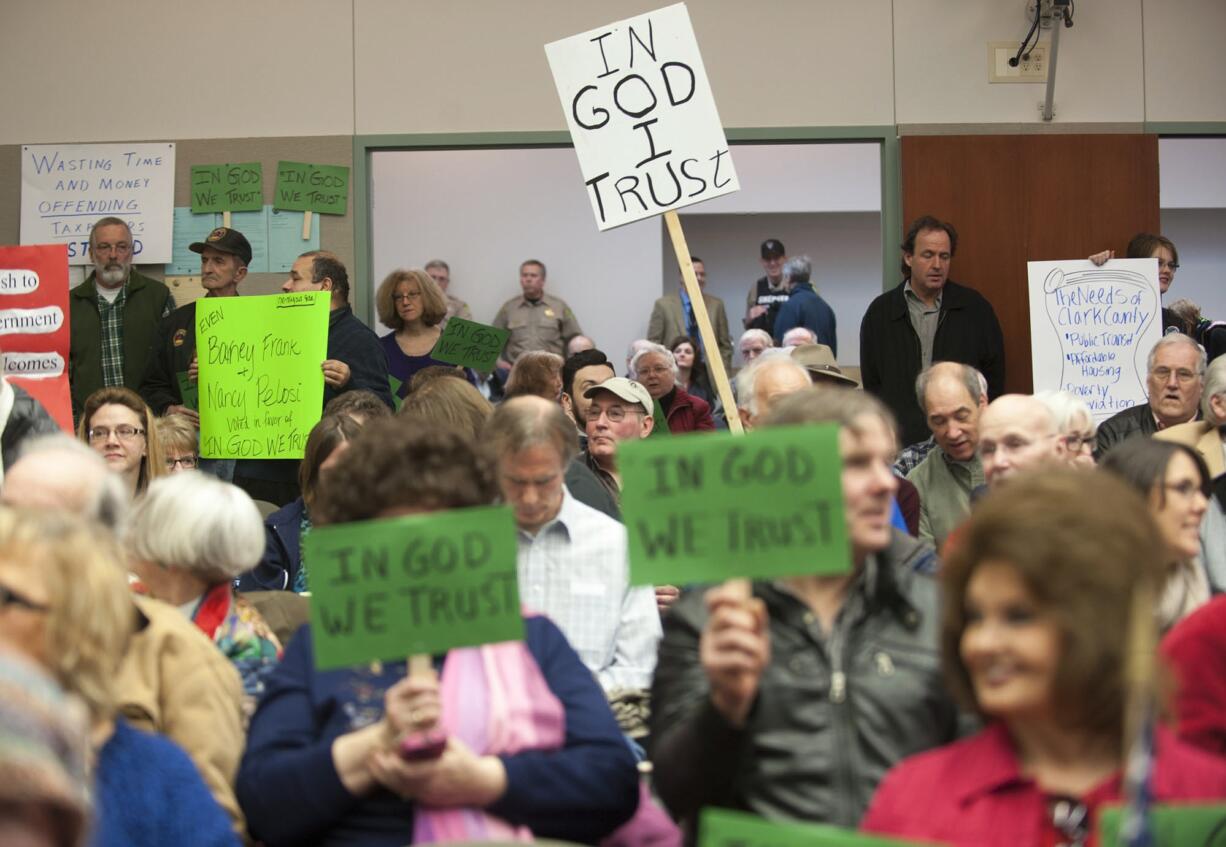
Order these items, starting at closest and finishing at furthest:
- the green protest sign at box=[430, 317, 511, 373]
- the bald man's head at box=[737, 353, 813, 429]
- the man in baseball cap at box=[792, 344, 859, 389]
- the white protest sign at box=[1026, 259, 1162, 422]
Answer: the bald man's head at box=[737, 353, 813, 429]
the man in baseball cap at box=[792, 344, 859, 389]
the green protest sign at box=[430, 317, 511, 373]
the white protest sign at box=[1026, 259, 1162, 422]

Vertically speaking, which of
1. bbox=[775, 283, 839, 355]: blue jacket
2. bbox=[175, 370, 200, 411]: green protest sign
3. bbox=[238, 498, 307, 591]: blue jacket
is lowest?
bbox=[238, 498, 307, 591]: blue jacket

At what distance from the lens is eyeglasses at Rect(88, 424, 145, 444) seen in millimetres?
5395

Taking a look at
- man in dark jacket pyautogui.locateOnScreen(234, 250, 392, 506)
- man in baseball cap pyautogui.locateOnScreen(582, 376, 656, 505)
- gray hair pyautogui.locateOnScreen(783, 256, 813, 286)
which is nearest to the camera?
man in baseball cap pyautogui.locateOnScreen(582, 376, 656, 505)

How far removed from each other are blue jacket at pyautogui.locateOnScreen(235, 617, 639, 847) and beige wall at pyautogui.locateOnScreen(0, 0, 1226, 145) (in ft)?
21.4

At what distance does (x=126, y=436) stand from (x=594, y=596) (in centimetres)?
235

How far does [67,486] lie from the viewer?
9.73ft

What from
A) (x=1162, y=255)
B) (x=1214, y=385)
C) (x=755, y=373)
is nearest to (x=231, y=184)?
(x=755, y=373)

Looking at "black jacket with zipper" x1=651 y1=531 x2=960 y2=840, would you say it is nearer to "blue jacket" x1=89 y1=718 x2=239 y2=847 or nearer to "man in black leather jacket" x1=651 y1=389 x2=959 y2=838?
"man in black leather jacket" x1=651 y1=389 x2=959 y2=838

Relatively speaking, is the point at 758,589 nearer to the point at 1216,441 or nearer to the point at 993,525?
the point at 993,525

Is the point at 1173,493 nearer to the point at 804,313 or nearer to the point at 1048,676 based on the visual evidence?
the point at 1048,676

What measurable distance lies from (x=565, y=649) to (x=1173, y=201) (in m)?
15.7

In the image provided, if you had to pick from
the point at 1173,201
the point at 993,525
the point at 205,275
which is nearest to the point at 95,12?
the point at 205,275

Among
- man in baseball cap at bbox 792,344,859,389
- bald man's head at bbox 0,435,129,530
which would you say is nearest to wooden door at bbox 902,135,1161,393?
man in baseball cap at bbox 792,344,859,389

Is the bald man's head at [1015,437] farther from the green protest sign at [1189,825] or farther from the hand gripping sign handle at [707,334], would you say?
the green protest sign at [1189,825]
